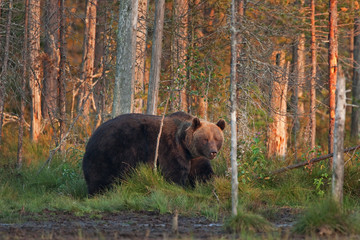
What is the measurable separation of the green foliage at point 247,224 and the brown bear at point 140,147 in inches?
130

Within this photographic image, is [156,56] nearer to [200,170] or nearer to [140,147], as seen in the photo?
[140,147]

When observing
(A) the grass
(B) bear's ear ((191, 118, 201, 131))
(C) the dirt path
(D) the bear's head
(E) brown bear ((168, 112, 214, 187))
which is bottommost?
(C) the dirt path

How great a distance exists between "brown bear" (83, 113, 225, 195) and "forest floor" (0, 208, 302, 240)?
188cm

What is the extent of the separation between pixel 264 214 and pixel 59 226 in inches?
111

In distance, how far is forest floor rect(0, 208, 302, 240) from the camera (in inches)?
235

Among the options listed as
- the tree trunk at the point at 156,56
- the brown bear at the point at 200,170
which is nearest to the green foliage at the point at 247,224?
the brown bear at the point at 200,170

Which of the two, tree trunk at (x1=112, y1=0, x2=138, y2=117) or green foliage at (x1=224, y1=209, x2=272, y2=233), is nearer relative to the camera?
green foliage at (x1=224, y1=209, x2=272, y2=233)

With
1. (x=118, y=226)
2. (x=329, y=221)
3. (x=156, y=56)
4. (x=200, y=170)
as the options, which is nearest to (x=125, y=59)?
(x=156, y=56)

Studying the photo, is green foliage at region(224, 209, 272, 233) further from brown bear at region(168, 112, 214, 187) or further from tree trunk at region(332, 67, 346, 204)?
brown bear at region(168, 112, 214, 187)

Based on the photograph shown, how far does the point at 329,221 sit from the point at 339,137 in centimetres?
98

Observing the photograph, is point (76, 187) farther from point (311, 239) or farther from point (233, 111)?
point (311, 239)

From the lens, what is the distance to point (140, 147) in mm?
9633

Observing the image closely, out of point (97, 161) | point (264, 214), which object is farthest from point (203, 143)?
point (264, 214)

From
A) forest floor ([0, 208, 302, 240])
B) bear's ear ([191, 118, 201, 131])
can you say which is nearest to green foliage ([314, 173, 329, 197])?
forest floor ([0, 208, 302, 240])
